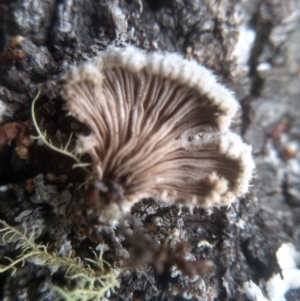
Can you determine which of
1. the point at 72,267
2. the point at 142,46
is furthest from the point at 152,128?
the point at 72,267

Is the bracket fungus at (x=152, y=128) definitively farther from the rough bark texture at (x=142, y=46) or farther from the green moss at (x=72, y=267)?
the green moss at (x=72, y=267)

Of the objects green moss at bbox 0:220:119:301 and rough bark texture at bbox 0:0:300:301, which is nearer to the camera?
green moss at bbox 0:220:119:301

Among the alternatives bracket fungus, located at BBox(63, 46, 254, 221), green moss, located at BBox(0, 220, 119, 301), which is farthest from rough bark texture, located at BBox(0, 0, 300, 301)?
bracket fungus, located at BBox(63, 46, 254, 221)

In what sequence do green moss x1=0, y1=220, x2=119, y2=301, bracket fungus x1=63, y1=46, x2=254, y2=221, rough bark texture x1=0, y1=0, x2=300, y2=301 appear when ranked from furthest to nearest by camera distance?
rough bark texture x1=0, y1=0, x2=300, y2=301 < green moss x1=0, y1=220, x2=119, y2=301 < bracket fungus x1=63, y1=46, x2=254, y2=221

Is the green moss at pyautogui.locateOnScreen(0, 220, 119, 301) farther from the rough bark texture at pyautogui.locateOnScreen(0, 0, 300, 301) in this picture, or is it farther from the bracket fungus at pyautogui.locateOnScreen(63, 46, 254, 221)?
the bracket fungus at pyautogui.locateOnScreen(63, 46, 254, 221)

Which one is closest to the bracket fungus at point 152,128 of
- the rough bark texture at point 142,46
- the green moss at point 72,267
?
the rough bark texture at point 142,46

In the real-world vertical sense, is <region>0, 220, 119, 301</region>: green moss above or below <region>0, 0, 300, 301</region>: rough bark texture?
below

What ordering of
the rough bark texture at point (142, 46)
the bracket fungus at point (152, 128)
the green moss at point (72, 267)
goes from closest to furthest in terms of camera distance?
the bracket fungus at point (152, 128), the green moss at point (72, 267), the rough bark texture at point (142, 46)

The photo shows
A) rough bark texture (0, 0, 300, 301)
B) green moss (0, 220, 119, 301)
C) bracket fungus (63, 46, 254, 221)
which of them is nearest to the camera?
bracket fungus (63, 46, 254, 221)

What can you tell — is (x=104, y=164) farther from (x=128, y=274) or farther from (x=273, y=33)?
(x=273, y=33)
